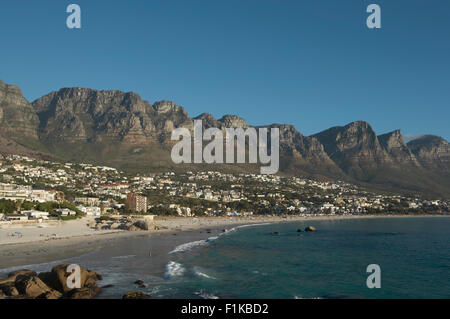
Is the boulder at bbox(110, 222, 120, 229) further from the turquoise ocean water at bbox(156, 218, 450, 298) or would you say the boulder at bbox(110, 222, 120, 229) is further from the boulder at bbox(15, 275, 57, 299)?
the boulder at bbox(15, 275, 57, 299)

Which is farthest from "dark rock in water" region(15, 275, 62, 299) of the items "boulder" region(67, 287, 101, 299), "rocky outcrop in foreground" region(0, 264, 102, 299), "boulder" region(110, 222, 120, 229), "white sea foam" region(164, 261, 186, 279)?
"boulder" region(110, 222, 120, 229)

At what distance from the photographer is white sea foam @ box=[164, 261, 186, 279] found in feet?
109

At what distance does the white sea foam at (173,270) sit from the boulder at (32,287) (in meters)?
10.7

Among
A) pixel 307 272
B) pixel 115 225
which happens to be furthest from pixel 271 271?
pixel 115 225

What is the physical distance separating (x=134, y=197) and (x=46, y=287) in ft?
342

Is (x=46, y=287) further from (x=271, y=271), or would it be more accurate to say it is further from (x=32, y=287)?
(x=271, y=271)

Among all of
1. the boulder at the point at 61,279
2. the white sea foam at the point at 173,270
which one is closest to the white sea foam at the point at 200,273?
the white sea foam at the point at 173,270

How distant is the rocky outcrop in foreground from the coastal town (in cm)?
5763

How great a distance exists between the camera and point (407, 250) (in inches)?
2247

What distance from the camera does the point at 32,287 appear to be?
78.5ft

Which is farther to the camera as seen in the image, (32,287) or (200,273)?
(200,273)
